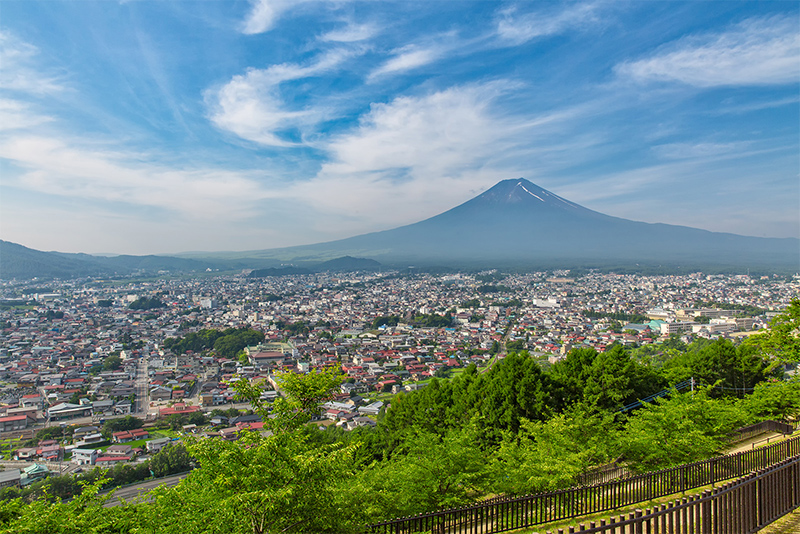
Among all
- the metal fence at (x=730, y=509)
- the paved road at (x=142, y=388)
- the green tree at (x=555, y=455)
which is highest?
the metal fence at (x=730, y=509)

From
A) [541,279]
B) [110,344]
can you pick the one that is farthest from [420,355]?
[541,279]

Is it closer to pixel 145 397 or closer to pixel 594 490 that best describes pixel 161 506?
pixel 594 490

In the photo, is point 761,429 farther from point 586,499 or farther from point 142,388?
point 142,388

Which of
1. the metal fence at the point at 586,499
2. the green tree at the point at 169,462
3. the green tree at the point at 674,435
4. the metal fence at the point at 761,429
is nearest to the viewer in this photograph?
the metal fence at the point at 586,499

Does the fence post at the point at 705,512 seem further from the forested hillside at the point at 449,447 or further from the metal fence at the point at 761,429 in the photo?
the metal fence at the point at 761,429

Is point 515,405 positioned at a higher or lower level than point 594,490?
lower

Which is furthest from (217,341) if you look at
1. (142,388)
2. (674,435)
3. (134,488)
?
(674,435)

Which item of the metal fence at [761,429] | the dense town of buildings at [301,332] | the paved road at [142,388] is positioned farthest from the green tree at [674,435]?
the paved road at [142,388]
